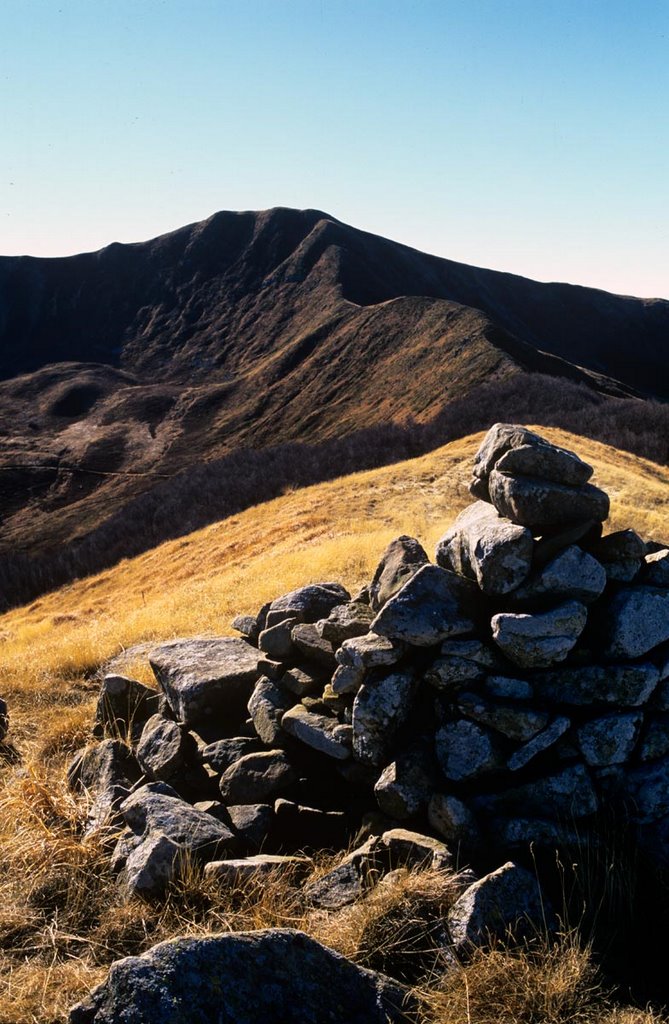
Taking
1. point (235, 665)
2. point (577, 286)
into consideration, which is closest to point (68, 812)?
point (235, 665)

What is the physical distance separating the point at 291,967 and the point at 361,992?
0.45m

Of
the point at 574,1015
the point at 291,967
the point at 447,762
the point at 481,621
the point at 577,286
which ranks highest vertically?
the point at 577,286

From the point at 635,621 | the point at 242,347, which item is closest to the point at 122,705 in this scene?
the point at 635,621

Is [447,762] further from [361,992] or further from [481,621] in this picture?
[361,992]

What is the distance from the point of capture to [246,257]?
121 m

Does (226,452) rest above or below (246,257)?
below

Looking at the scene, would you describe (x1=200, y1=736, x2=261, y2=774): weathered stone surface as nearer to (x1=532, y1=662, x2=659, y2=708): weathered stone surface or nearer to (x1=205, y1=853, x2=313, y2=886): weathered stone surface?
(x1=205, y1=853, x2=313, y2=886): weathered stone surface

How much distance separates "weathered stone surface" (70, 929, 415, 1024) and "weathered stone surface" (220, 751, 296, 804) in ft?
6.41

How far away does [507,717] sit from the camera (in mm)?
5586

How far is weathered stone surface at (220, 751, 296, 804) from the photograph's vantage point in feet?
20.1

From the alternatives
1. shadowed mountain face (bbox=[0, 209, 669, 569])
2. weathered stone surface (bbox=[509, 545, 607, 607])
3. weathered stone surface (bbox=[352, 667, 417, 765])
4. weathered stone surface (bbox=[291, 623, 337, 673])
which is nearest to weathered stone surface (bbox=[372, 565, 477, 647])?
weathered stone surface (bbox=[352, 667, 417, 765])

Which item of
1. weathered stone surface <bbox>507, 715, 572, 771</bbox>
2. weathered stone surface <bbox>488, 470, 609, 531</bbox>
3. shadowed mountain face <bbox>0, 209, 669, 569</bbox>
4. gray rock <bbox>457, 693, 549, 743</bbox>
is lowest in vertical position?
weathered stone surface <bbox>507, 715, 572, 771</bbox>

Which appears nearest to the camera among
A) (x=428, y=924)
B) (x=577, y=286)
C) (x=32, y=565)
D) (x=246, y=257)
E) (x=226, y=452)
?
(x=428, y=924)

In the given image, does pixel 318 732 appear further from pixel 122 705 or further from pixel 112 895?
pixel 122 705
